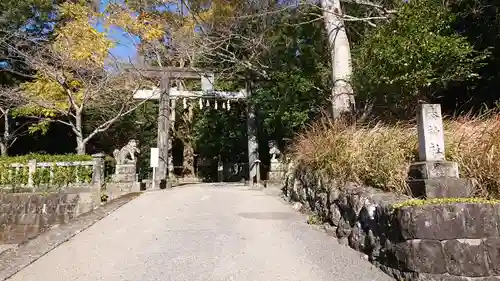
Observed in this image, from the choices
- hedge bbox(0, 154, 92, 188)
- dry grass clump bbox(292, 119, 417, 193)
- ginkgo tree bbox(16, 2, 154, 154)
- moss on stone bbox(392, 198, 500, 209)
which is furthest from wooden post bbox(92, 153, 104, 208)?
moss on stone bbox(392, 198, 500, 209)

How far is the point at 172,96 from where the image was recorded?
59.1 feet

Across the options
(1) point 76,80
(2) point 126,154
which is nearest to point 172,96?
(2) point 126,154

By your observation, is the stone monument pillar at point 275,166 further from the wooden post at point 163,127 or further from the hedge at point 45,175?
the hedge at point 45,175

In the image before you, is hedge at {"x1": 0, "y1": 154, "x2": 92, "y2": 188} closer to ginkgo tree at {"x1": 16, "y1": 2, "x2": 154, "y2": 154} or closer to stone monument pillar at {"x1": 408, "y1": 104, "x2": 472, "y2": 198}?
ginkgo tree at {"x1": 16, "y1": 2, "x2": 154, "y2": 154}

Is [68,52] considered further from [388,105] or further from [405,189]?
[405,189]

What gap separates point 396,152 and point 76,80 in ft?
52.4

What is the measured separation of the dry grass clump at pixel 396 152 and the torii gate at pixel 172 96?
10.5 meters

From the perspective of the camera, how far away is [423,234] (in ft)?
13.2

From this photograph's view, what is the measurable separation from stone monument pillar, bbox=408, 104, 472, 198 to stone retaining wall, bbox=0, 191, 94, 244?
1037 centimetres

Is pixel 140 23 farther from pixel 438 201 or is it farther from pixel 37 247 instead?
pixel 438 201

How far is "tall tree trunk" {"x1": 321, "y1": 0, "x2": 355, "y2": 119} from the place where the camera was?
10.1 metres

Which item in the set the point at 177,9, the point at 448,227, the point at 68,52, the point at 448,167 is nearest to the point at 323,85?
the point at 448,167

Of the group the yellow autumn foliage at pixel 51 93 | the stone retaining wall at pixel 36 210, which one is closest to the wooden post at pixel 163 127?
the yellow autumn foliage at pixel 51 93

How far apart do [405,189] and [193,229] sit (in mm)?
3500
